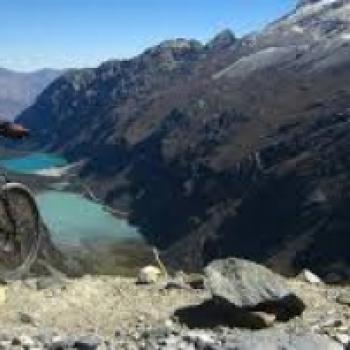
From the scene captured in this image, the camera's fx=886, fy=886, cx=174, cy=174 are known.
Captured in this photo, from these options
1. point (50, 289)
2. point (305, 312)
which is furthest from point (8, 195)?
point (305, 312)

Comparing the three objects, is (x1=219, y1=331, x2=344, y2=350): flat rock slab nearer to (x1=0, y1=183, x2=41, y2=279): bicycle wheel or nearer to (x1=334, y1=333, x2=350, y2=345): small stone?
(x1=334, y1=333, x2=350, y2=345): small stone

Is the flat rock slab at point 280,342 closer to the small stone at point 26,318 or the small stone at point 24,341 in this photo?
the small stone at point 24,341

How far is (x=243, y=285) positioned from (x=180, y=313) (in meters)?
1.62

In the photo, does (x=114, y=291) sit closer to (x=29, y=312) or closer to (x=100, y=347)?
(x=29, y=312)

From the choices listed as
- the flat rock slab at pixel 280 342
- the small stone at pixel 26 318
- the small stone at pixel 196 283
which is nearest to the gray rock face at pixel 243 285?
the small stone at pixel 196 283

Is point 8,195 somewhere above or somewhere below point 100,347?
above

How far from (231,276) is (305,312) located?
1820mm

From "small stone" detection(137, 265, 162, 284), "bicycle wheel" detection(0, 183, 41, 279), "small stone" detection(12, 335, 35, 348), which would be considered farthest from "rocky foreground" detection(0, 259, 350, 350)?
"bicycle wheel" detection(0, 183, 41, 279)

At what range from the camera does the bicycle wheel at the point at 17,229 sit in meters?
21.0

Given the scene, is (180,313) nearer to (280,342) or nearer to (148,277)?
(148,277)

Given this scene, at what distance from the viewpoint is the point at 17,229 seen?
2119 cm

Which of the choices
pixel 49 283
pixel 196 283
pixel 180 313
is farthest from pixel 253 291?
pixel 49 283

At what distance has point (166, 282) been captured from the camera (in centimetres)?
2241

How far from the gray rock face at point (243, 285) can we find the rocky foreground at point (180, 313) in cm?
2
